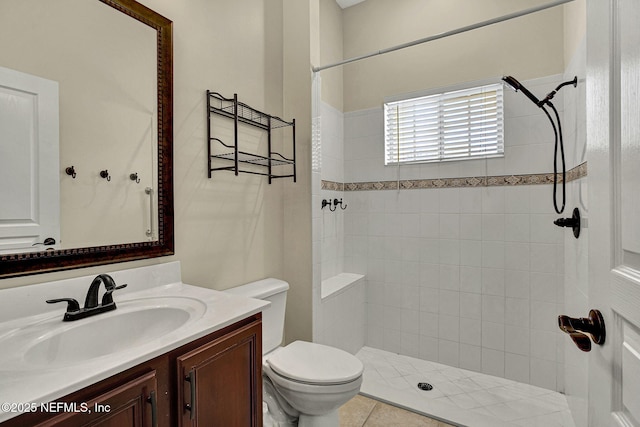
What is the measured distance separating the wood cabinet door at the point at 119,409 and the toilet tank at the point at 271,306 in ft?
2.67

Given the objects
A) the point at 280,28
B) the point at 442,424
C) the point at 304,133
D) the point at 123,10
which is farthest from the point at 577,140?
the point at 123,10

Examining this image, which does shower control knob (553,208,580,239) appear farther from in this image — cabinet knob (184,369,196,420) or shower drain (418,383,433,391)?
cabinet knob (184,369,196,420)

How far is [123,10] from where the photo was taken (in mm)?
1258

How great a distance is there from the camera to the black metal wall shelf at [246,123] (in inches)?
62.8

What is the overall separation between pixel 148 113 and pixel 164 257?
0.62 meters

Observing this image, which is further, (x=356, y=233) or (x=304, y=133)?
(x=356, y=233)

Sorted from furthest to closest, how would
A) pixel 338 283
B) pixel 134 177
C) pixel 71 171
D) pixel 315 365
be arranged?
pixel 338 283 < pixel 315 365 < pixel 134 177 < pixel 71 171

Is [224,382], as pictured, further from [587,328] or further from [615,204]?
[615,204]

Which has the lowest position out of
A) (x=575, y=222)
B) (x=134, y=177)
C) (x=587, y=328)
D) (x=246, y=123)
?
(x=587, y=328)

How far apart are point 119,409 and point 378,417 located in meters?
1.56

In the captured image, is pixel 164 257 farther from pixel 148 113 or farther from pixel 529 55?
pixel 529 55

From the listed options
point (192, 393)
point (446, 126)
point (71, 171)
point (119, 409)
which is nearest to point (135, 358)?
point (119, 409)

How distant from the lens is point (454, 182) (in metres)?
2.41

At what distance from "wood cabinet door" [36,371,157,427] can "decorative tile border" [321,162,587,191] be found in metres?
1.95
